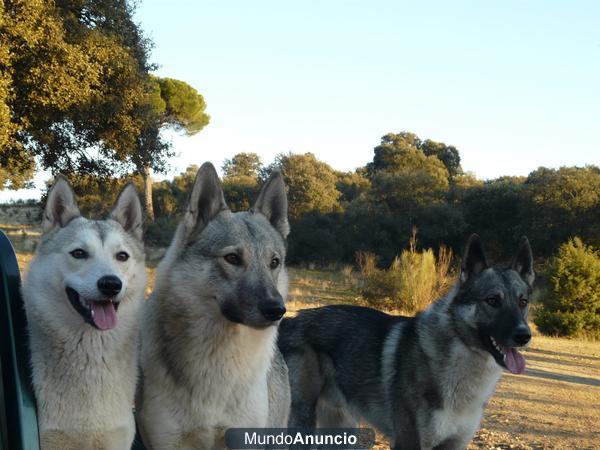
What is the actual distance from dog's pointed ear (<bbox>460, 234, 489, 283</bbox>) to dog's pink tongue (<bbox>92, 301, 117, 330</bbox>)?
3.06 m

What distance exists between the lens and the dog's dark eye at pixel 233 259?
352 cm

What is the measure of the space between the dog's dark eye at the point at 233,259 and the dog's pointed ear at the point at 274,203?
1.69 feet

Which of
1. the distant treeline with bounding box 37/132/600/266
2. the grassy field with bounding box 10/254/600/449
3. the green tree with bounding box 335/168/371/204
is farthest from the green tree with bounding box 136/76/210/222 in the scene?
the green tree with bounding box 335/168/371/204

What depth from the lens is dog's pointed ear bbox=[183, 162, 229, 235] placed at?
3.64m

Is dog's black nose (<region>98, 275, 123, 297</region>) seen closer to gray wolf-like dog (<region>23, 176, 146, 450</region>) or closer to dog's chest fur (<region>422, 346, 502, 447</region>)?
gray wolf-like dog (<region>23, 176, 146, 450</region>)

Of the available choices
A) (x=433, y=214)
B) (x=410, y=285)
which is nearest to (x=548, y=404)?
(x=410, y=285)

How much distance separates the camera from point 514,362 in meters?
4.83

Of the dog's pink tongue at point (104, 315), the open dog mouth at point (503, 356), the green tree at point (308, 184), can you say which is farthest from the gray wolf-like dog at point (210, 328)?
the green tree at point (308, 184)

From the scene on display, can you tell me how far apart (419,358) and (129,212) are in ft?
8.27

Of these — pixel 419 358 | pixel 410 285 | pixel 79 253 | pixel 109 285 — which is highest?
pixel 79 253

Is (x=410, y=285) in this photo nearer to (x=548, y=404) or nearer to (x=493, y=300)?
(x=548, y=404)

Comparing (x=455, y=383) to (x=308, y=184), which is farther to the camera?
(x=308, y=184)

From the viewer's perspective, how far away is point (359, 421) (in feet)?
17.7

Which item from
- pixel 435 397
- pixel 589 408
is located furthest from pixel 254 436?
pixel 589 408
